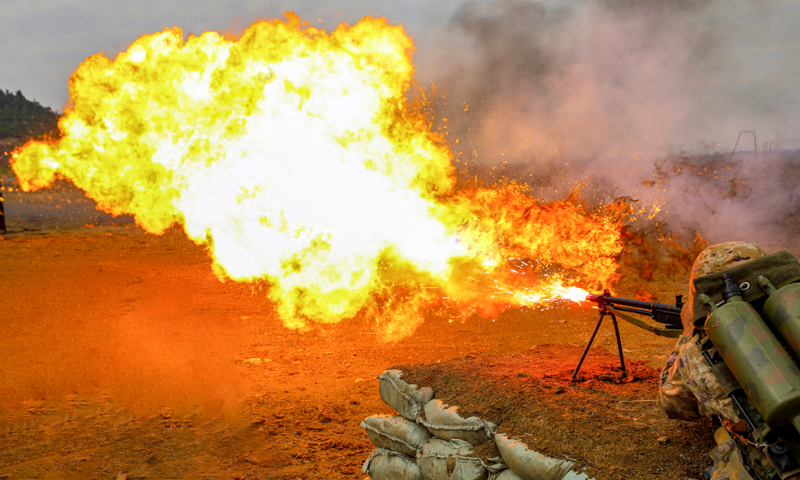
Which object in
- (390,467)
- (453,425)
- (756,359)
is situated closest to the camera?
(756,359)

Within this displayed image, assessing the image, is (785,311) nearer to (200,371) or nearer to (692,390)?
(692,390)

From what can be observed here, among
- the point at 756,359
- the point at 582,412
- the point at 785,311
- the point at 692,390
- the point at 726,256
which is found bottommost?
the point at 582,412

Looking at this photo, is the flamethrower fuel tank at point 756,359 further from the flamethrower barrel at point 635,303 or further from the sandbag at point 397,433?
the sandbag at point 397,433

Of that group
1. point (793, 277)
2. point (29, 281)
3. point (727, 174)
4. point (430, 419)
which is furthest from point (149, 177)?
point (727, 174)

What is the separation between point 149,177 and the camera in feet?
37.8

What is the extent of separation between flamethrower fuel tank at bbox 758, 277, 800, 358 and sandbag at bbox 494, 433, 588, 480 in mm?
1481

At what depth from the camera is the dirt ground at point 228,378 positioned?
179 inches

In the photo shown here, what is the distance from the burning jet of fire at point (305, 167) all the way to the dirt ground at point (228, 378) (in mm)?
958

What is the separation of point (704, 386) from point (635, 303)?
5.46 ft

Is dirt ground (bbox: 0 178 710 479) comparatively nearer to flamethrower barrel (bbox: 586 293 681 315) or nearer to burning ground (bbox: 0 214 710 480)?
burning ground (bbox: 0 214 710 480)

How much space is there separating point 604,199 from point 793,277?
10.5m

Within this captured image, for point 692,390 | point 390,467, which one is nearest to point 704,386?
point 692,390

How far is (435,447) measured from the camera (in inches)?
166

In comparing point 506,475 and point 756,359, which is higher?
point 756,359
